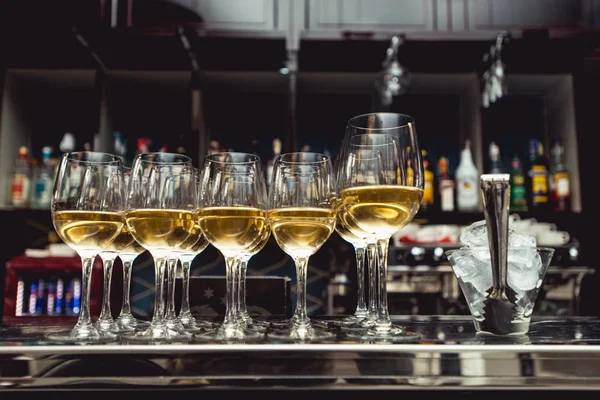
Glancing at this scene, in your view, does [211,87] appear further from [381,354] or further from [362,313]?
[381,354]

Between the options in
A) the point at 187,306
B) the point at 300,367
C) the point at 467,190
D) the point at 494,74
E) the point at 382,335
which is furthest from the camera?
the point at 467,190

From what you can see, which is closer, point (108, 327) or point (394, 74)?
point (108, 327)

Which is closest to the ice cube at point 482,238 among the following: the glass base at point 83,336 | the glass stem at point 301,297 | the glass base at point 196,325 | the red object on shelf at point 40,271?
the glass stem at point 301,297

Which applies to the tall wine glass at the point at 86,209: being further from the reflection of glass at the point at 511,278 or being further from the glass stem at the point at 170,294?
the reflection of glass at the point at 511,278

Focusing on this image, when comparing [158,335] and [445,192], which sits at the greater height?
[445,192]

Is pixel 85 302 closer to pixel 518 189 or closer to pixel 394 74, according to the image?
pixel 394 74

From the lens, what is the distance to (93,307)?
2227 mm

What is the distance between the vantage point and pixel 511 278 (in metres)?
0.65

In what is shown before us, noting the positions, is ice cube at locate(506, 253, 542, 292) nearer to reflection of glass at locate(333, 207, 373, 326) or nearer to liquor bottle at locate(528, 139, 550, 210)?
reflection of glass at locate(333, 207, 373, 326)

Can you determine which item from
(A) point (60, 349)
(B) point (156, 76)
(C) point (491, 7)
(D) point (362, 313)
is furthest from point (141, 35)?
(A) point (60, 349)

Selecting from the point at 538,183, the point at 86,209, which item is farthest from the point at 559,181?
the point at 86,209

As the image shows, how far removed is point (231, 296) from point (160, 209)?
13cm

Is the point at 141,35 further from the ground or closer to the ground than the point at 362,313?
further from the ground
